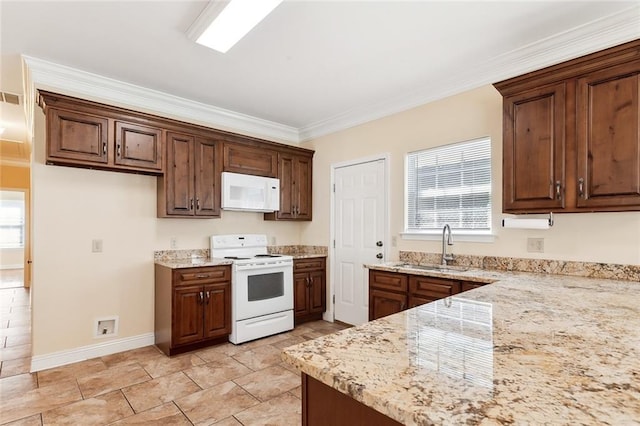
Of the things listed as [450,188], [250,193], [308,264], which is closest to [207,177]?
[250,193]

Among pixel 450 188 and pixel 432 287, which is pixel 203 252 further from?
pixel 450 188

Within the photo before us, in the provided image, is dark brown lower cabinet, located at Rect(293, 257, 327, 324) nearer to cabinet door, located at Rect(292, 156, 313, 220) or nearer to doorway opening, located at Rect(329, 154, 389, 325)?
doorway opening, located at Rect(329, 154, 389, 325)

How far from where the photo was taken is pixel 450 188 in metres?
3.40

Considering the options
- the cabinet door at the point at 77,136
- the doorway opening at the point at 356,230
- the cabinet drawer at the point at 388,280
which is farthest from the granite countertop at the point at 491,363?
the cabinet door at the point at 77,136

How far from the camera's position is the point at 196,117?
13.4 feet

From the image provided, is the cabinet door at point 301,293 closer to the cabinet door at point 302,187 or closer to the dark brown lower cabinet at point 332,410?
the cabinet door at point 302,187

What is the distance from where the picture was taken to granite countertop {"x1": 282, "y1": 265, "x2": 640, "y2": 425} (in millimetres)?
668

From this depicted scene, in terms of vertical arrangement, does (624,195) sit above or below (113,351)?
above

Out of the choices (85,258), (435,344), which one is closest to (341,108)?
(85,258)

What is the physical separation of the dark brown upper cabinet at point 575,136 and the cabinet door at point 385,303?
1.16m

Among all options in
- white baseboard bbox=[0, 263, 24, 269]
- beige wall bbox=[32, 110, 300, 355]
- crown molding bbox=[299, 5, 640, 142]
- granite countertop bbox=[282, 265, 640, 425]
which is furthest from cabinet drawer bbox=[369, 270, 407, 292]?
white baseboard bbox=[0, 263, 24, 269]

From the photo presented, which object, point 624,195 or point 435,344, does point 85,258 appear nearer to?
point 435,344

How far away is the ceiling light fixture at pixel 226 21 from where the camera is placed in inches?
83.1

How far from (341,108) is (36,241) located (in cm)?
339
